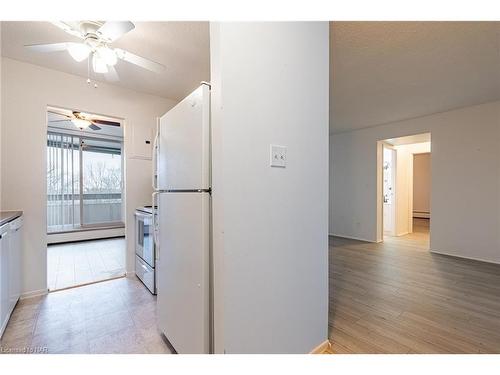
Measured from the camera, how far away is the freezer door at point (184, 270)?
124cm

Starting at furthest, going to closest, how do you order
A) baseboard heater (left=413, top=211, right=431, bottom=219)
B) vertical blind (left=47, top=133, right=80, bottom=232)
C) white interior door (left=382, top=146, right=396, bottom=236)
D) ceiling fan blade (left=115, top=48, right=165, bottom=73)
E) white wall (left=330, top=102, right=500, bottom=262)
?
baseboard heater (left=413, top=211, right=431, bottom=219), white interior door (left=382, top=146, right=396, bottom=236), vertical blind (left=47, top=133, right=80, bottom=232), white wall (left=330, top=102, right=500, bottom=262), ceiling fan blade (left=115, top=48, right=165, bottom=73)

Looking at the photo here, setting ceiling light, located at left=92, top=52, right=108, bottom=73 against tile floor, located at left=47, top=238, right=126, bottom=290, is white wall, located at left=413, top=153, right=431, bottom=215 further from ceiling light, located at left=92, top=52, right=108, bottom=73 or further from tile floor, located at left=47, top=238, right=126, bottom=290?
ceiling light, located at left=92, top=52, right=108, bottom=73

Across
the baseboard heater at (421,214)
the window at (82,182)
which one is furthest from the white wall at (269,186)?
the baseboard heater at (421,214)

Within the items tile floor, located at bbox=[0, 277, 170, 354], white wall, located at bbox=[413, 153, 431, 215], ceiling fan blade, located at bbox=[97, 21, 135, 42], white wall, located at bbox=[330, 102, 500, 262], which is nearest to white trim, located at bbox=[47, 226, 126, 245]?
tile floor, located at bbox=[0, 277, 170, 354]

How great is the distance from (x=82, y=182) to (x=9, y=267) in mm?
3747

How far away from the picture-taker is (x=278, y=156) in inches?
49.2

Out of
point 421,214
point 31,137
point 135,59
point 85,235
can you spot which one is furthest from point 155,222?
point 421,214

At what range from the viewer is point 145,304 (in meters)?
2.23

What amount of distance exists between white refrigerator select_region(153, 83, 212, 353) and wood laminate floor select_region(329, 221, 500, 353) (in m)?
1.01

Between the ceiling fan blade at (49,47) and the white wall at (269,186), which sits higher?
the ceiling fan blade at (49,47)

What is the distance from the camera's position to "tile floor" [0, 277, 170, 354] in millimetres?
1606

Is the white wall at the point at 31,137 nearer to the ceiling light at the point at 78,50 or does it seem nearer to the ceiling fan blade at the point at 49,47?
the ceiling fan blade at the point at 49,47

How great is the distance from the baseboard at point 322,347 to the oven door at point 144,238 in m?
1.73
